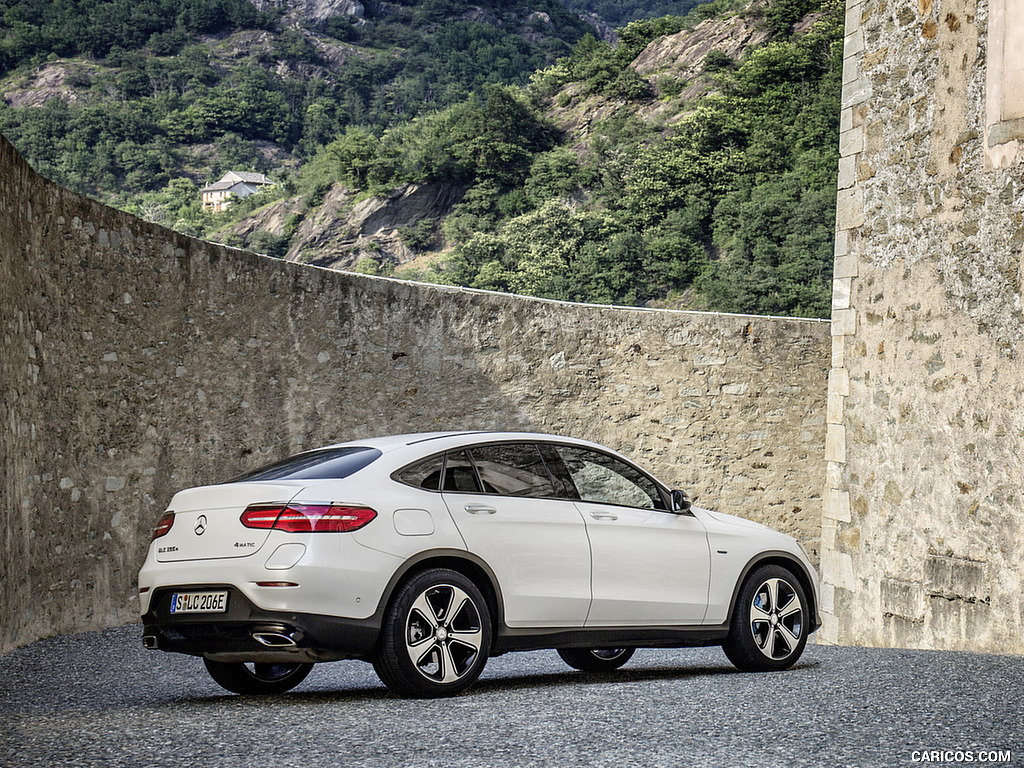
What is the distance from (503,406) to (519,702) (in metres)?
6.75

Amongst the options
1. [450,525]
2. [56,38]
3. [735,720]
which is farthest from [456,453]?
[56,38]

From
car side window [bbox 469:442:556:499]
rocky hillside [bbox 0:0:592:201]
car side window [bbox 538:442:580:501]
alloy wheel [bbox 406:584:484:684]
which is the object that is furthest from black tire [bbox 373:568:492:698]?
rocky hillside [bbox 0:0:592:201]

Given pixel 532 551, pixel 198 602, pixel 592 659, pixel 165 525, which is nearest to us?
pixel 198 602

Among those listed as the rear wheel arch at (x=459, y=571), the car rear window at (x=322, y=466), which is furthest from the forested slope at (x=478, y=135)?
the rear wheel arch at (x=459, y=571)

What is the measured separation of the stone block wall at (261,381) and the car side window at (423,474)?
3.32 m

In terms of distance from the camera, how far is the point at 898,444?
1013 cm

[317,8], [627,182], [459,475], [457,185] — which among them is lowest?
[459,475]

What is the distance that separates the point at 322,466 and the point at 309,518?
0.54m

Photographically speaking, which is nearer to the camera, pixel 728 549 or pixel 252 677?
pixel 252 677

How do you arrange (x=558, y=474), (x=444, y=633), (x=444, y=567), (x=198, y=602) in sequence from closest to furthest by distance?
(x=198, y=602) < (x=444, y=633) < (x=444, y=567) < (x=558, y=474)

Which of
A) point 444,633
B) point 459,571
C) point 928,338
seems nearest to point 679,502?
point 459,571

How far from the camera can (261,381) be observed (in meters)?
10.3

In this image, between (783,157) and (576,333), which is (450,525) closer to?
(576,333)

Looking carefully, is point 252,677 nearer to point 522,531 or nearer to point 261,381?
point 522,531
